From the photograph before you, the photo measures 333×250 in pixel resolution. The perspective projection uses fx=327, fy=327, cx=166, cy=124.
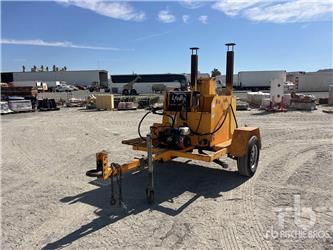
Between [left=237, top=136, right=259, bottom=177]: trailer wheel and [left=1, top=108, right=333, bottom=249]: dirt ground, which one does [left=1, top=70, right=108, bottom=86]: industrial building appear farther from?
[left=237, top=136, right=259, bottom=177]: trailer wheel

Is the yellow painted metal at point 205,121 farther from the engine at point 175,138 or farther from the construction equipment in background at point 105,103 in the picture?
the construction equipment in background at point 105,103

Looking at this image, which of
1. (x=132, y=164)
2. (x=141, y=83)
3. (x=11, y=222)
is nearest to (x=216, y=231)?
(x=132, y=164)

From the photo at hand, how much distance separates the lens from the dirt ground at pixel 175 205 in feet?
13.7

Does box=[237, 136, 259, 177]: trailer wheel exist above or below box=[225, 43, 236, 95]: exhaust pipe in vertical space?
below

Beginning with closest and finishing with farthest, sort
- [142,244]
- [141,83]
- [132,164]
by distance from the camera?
[142,244] < [132,164] < [141,83]

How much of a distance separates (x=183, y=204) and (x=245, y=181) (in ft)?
5.61

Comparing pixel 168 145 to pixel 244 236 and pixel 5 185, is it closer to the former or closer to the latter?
pixel 244 236

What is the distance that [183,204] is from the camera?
530cm

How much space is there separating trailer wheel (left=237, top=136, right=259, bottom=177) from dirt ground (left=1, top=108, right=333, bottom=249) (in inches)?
6.4

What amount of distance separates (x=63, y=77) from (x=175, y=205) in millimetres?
73084

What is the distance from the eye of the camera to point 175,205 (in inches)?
207

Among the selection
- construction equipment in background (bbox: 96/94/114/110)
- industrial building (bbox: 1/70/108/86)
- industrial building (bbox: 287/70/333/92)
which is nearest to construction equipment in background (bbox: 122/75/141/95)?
industrial building (bbox: 1/70/108/86)

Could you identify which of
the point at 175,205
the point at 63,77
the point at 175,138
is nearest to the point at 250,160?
the point at 175,138

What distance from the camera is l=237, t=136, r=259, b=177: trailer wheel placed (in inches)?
255
